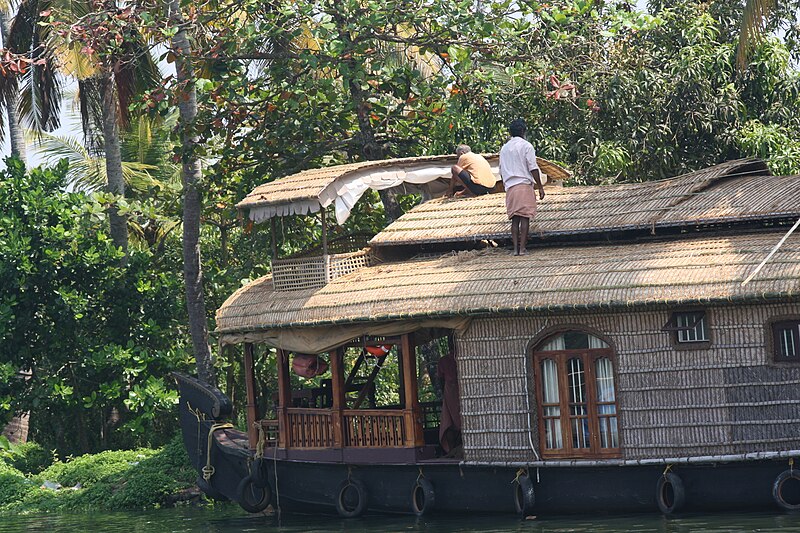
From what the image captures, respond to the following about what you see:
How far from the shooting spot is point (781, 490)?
8711mm

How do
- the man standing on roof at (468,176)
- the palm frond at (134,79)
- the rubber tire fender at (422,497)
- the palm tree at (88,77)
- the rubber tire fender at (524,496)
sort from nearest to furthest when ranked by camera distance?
the rubber tire fender at (524,496), the rubber tire fender at (422,497), the man standing on roof at (468,176), the palm tree at (88,77), the palm frond at (134,79)

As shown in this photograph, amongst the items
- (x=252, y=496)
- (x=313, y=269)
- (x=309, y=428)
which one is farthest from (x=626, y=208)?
(x=252, y=496)

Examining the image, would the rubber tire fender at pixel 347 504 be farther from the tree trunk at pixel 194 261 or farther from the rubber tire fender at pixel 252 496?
the tree trunk at pixel 194 261

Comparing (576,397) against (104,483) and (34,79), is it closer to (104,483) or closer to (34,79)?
(104,483)

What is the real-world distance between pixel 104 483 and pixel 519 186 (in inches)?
251

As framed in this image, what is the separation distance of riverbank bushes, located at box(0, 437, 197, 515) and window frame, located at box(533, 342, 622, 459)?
5.39 meters

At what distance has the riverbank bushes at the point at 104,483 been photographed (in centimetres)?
1359

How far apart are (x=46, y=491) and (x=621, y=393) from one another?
743 centimetres

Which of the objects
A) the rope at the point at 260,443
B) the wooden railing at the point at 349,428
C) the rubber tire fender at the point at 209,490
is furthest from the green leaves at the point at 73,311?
the wooden railing at the point at 349,428

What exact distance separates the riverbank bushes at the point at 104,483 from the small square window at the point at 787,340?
7.08 m

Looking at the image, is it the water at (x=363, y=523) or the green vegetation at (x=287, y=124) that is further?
the green vegetation at (x=287, y=124)

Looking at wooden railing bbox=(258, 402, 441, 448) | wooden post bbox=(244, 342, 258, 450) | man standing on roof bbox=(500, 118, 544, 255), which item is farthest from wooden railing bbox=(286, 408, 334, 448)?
man standing on roof bbox=(500, 118, 544, 255)

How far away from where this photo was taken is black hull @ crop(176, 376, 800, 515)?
29.3 ft

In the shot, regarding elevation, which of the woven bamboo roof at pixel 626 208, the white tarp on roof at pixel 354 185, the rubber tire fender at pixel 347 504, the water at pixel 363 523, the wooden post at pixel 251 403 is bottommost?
the water at pixel 363 523
